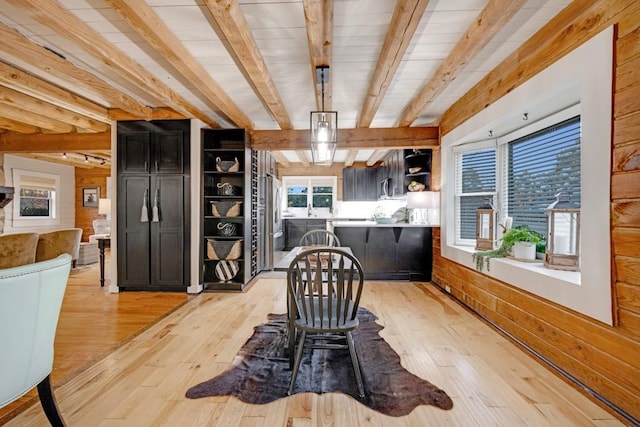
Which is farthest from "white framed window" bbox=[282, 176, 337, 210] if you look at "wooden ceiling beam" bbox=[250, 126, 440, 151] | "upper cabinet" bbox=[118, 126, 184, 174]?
"upper cabinet" bbox=[118, 126, 184, 174]

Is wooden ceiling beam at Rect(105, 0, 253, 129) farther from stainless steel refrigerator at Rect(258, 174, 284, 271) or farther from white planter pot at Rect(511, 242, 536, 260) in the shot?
white planter pot at Rect(511, 242, 536, 260)

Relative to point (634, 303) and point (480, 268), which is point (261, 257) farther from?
point (634, 303)

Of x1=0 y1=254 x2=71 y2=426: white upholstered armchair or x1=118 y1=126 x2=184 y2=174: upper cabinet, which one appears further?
x1=118 y1=126 x2=184 y2=174: upper cabinet

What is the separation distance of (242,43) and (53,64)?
1807 mm

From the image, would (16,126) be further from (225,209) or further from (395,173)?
(395,173)

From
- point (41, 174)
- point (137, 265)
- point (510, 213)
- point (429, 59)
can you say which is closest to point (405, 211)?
point (510, 213)

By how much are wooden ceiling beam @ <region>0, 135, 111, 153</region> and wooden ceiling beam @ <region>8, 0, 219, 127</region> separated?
2.62 m

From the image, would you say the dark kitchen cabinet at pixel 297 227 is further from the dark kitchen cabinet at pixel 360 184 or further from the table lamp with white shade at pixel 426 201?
the table lamp with white shade at pixel 426 201

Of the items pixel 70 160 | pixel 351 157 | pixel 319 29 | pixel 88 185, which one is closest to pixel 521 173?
pixel 319 29

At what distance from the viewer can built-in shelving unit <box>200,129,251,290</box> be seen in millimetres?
4418

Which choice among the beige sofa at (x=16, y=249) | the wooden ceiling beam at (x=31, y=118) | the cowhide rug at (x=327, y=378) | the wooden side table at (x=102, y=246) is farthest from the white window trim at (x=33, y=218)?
the cowhide rug at (x=327, y=378)

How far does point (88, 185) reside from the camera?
8.64 metres

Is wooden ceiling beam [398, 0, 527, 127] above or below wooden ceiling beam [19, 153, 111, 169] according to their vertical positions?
above

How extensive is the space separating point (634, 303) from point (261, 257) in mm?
4855
